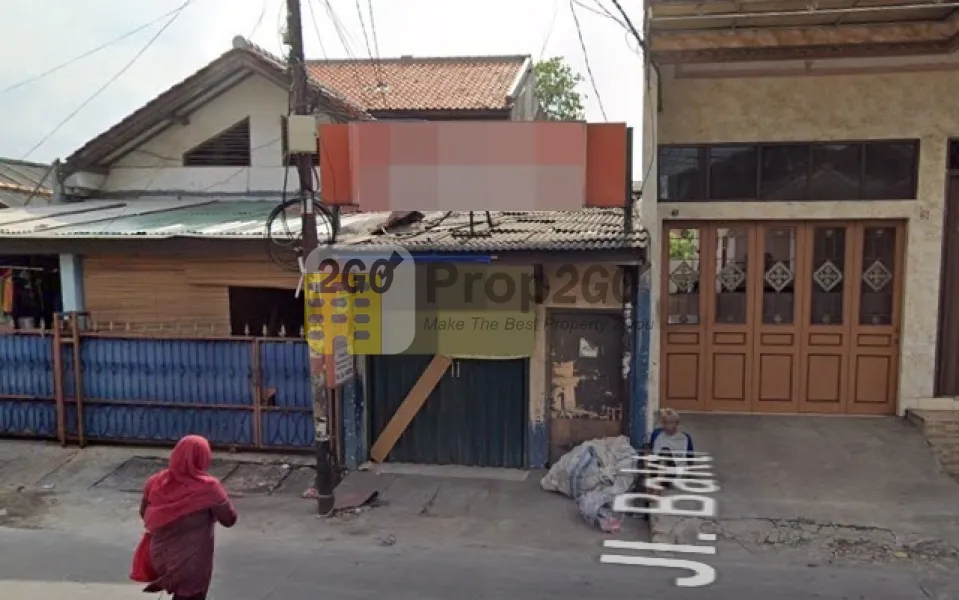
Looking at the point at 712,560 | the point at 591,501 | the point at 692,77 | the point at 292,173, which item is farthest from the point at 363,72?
the point at 712,560

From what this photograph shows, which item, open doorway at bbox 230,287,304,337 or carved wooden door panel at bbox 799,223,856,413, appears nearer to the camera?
carved wooden door panel at bbox 799,223,856,413

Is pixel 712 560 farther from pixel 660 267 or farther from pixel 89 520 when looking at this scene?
pixel 89 520

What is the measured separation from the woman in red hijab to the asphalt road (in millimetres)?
1419

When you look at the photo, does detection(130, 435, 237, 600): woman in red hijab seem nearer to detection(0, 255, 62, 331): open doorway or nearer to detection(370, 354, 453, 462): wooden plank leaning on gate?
detection(370, 354, 453, 462): wooden plank leaning on gate

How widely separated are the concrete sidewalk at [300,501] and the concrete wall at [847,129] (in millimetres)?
2304

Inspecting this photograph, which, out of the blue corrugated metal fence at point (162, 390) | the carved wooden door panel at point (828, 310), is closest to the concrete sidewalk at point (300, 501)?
the blue corrugated metal fence at point (162, 390)

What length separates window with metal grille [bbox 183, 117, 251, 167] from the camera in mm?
12531

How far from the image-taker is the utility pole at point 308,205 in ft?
24.8

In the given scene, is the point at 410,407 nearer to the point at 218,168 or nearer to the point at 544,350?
the point at 544,350

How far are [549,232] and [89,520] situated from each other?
5.97 metres

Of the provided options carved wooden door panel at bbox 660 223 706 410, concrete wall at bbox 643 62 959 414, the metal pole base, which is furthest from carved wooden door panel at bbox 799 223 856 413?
the metal pole base

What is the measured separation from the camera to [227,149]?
496 inches

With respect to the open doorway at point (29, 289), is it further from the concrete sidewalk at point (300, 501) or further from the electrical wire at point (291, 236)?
the electrical wire at point (291, 236)

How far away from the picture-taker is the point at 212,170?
494 inches
